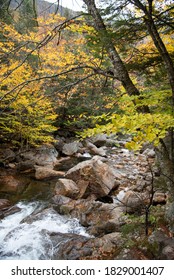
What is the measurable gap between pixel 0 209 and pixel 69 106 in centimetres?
937

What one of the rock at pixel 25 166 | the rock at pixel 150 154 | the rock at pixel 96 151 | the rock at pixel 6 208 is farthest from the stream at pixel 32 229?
the rock at pixel 150 154

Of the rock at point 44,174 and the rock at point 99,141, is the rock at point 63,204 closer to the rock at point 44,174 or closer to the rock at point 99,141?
the rock at point 44,174

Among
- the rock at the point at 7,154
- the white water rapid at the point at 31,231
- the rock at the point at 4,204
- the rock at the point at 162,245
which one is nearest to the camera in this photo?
the rock at the point at 162,245

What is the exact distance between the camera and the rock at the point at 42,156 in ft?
37.4

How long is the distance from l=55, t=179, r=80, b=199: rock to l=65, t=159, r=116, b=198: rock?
32 cm

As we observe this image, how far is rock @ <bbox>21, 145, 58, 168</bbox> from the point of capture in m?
11.4

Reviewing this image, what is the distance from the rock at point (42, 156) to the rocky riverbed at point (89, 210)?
0.35 feet

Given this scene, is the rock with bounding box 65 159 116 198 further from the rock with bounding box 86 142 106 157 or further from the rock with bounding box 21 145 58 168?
the rock with bounding box 86 142 106 157

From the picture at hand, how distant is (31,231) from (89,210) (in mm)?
1795

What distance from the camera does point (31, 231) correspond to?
5.46 metres

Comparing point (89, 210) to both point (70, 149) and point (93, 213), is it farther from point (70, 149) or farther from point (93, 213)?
point (70, 149)

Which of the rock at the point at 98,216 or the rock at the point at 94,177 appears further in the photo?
the rock at the point at 94,177

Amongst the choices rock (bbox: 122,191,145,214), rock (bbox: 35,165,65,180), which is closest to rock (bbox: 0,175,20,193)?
rock (bbox: 35,165,65,180)

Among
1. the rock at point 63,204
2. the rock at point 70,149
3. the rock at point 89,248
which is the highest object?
the rock at point 70,149
